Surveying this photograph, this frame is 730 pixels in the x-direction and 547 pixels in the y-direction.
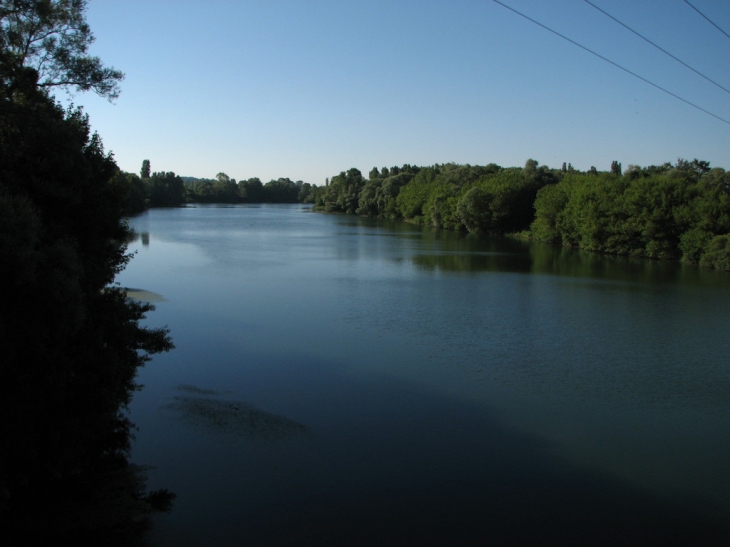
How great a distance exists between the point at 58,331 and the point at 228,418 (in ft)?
18.6

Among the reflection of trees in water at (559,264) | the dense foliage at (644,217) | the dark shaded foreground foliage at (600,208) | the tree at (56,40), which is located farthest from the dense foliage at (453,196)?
the tree at (56,40)

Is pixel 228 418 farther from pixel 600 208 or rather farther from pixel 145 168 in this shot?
pixel 145 168

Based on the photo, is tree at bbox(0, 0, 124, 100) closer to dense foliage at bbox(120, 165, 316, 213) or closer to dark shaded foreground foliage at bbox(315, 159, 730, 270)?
dark shaded foreground foliage at bbox(315, 159, 730, 270)

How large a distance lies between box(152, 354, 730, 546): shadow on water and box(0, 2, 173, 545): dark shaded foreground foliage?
2.05 m

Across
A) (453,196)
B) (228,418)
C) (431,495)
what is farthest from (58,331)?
(453,196)

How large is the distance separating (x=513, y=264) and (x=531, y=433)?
31979 millimetres

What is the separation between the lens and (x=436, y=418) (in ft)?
46.0

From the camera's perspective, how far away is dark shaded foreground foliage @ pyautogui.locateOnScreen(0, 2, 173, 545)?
8305 millimetres

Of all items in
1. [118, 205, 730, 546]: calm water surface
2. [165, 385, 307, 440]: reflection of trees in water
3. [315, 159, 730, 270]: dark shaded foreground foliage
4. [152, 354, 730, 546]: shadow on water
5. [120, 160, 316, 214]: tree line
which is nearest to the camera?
[152, 354, 730, 546]: shadow on water

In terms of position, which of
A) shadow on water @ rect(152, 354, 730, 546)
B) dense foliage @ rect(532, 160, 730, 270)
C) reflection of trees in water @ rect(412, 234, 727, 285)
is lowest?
shadow on water @ rect(152, 354, 730, 546)

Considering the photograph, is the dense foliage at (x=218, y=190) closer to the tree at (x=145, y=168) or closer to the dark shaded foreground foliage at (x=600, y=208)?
the tree at (x=145, y=168)

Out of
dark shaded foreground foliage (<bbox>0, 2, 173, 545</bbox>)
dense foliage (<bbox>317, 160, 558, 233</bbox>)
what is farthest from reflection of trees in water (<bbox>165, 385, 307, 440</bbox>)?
dense foliage (<bbox>317, 160, 558, 233</bbox>)

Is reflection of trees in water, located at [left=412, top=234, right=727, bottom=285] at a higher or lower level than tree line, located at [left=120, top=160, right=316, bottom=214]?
lower

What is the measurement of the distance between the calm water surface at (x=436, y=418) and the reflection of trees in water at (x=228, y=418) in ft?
0.19
